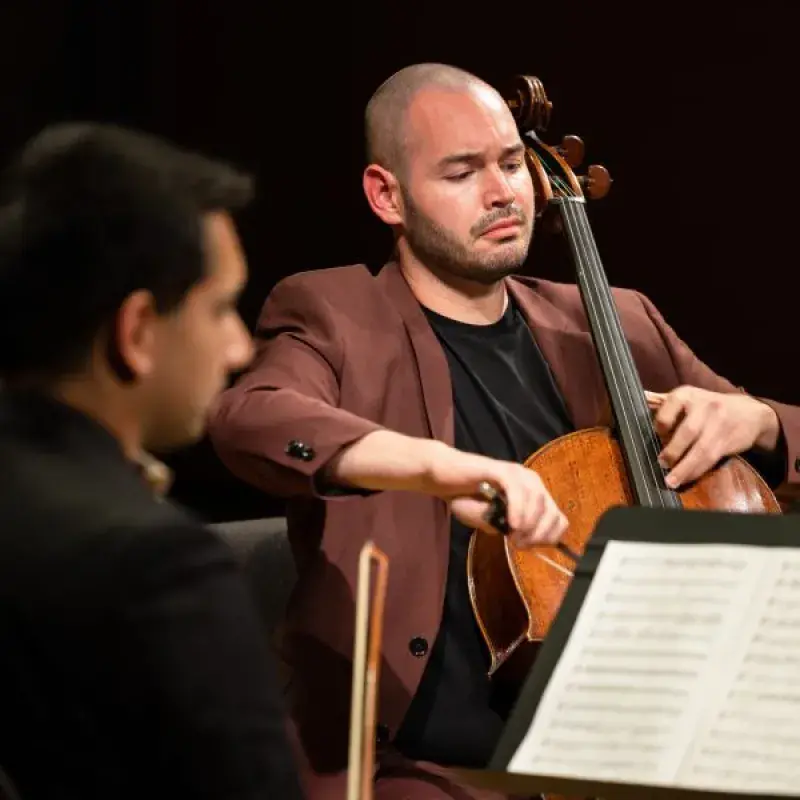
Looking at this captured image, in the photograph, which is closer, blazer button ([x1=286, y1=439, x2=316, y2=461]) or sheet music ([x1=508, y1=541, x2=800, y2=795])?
sheet music ([x1=508, y1=541, x2=800, y2=795])

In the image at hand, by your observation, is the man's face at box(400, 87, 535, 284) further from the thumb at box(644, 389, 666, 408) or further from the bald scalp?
the thumb at box(644, 389, 666, 408)

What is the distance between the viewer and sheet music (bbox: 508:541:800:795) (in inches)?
43.4

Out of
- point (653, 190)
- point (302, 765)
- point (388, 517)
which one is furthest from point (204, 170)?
point (653, 190)

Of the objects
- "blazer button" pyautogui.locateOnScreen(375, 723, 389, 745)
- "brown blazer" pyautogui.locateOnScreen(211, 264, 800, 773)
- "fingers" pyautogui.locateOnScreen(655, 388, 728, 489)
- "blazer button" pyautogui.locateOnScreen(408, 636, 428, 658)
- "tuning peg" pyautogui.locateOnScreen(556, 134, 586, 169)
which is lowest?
"blazer button" pyautogui.locateOnScreen(375, 723, 389, 745)

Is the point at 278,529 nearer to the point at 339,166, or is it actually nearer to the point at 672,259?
the point at 339,166

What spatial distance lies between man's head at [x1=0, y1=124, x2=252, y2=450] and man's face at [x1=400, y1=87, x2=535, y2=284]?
89 centimetres

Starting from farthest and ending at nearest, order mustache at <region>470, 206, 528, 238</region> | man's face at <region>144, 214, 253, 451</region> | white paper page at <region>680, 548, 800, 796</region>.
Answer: mustache at <region>470, 206, 528, 238</region>, white paper page at <region>680, 548, 800, 796</region>, man's face at <region>144, 214, 253, 451</region>

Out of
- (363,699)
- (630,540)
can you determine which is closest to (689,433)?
(630,540)

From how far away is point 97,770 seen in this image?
2.85 feet

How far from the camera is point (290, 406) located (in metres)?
1.64

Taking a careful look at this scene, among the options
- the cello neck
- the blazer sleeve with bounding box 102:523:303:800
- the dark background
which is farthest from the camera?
the dark background

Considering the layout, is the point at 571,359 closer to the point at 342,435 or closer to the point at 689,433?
the point at 689,433

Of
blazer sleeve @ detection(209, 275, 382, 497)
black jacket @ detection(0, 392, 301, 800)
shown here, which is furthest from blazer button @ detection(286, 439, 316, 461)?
black jacket @ detection(0, 392, 301, 800)

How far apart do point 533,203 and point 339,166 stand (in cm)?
63
